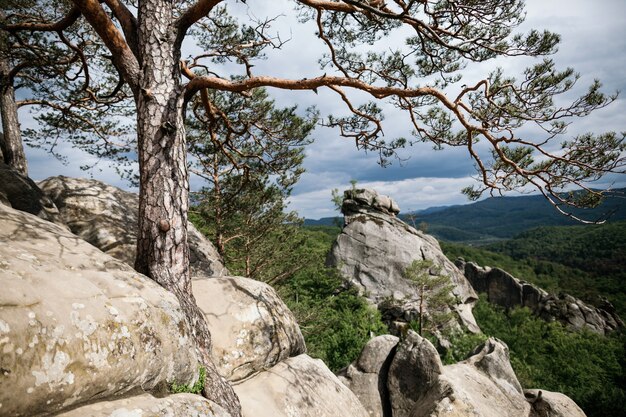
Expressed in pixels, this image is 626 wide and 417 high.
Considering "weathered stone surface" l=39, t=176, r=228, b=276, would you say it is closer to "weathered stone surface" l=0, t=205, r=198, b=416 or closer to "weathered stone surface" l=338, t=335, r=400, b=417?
"weathered stone surface" l=0, t=205, r=198, b=416

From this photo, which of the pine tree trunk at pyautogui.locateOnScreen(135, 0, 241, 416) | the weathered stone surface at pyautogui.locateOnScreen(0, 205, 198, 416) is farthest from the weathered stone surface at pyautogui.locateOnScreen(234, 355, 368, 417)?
the weathered stone surface at pyautogui.locateOnScreen(0, 205, 198, 416)

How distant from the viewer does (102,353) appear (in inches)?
105

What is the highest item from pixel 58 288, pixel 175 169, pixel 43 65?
→ pixel 43 65

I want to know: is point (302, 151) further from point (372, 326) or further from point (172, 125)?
point (372, 326)

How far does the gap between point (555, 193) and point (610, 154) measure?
87 centimetres

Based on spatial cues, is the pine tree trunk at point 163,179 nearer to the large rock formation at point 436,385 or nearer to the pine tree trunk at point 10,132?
the pine tree trunk at point 10,132

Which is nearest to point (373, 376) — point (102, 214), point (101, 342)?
point (102, 214)

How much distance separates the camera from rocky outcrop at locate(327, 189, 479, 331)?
2427 centimetres

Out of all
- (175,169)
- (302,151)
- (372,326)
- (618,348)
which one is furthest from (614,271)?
(175,169)

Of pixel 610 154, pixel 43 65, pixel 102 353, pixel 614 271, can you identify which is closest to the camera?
pixel 102 353

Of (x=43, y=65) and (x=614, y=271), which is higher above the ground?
(x=43, y=65)

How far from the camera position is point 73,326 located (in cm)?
253

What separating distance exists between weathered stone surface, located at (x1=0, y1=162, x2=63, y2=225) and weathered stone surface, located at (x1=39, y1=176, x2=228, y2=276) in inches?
26.1

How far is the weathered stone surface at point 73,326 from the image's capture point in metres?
2.19
